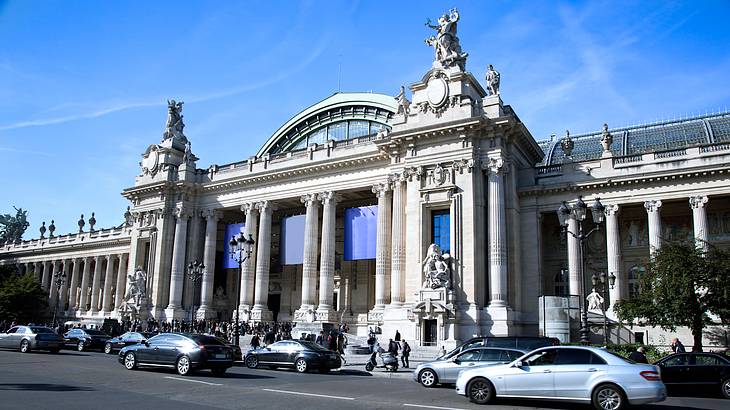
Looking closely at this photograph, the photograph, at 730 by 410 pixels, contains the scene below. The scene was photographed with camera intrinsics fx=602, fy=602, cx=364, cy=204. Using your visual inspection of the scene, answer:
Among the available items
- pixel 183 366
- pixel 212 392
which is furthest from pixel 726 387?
pixel 183 366

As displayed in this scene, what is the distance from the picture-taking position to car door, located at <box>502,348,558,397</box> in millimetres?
13977

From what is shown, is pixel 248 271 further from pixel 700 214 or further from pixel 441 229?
pixel 700 214

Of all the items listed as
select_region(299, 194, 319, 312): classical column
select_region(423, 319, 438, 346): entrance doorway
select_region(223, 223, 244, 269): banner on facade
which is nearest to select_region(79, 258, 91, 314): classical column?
select_region(223, 223, 244, 269): banner on facade

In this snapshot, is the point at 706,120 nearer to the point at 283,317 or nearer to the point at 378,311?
the point at 378,311

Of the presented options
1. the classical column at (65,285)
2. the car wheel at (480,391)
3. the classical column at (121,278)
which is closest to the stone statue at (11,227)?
the classical column at (65,285)

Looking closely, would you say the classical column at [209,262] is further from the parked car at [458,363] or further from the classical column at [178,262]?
the parked car at [458,363]

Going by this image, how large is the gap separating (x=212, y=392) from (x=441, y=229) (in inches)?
988

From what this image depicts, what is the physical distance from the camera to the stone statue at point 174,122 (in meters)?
58.6

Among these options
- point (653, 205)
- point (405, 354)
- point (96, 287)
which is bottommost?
point (405, 354)

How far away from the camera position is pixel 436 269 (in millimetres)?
36844

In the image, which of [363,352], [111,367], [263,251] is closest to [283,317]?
[263,251]

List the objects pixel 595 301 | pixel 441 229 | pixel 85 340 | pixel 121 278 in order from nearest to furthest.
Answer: pixel 85 340
pixel 595 301
pixel 441 229
pixel 121 278

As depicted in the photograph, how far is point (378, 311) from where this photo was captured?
134 ft

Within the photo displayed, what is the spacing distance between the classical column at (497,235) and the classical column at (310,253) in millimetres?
15649
